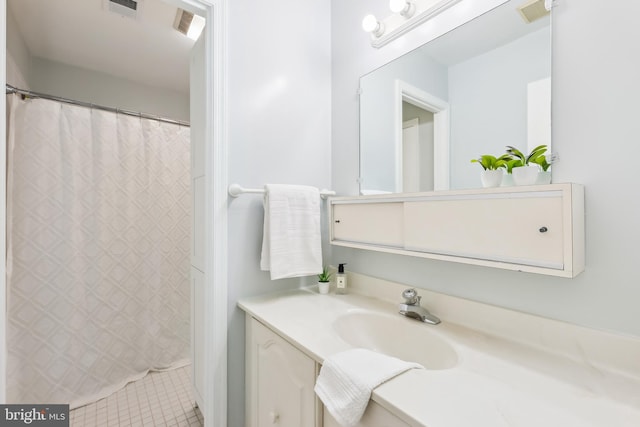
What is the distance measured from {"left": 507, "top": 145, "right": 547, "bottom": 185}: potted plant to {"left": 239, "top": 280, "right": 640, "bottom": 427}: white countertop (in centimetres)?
40

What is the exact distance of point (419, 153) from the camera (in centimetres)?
114

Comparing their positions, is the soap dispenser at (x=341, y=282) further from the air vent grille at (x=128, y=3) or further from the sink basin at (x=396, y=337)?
the air vent grille at (x=128, y=3)

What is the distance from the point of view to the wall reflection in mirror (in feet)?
2.81

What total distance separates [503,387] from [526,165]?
0.59 meters

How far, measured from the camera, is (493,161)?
0.90 meters

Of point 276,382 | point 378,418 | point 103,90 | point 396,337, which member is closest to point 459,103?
point 396,337

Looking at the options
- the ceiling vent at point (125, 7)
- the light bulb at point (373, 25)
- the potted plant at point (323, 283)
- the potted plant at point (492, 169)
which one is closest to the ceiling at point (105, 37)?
the ceiling vent at point (125, 7)

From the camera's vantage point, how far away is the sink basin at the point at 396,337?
903mm

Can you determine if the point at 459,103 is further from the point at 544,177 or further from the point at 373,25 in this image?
the point at 373,25

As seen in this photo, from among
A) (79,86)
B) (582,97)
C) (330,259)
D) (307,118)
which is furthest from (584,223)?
(79,86)

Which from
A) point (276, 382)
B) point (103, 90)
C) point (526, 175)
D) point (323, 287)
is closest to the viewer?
point (526, 175)

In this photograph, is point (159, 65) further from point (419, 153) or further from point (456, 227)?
point (456, 227)

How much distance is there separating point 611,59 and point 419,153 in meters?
0.55

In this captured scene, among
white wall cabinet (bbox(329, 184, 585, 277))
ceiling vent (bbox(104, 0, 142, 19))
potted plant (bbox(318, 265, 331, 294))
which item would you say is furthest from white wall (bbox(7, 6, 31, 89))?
white wall cabinet (bbox(329, 184, 585, 277))
